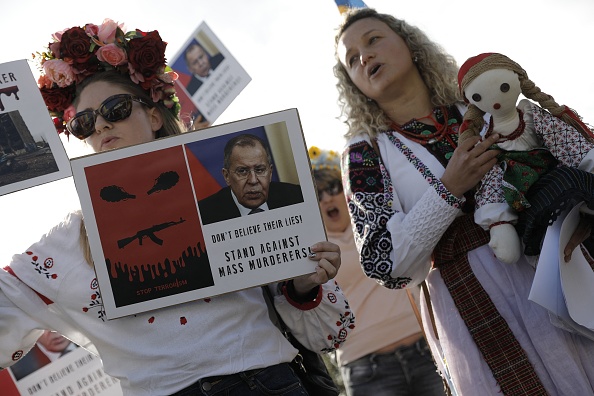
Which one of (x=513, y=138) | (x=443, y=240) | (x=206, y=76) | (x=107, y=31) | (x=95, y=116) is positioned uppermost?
(x=206, y=76)

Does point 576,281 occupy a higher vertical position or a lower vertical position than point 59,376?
lower

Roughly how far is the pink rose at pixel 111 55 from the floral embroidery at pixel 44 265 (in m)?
0.88

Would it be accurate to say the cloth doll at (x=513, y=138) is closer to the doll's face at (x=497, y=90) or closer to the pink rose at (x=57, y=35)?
the doll's face at (x=497, y=90)

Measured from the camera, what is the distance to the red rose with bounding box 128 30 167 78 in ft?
11.2

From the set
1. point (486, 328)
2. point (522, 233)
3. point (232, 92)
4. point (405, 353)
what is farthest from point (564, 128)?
point (232, 92)

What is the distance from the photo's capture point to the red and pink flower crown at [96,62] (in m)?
3.35

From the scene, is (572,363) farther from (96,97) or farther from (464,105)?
(96,97)

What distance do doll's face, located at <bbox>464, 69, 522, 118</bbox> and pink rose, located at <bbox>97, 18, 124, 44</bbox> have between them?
57.8 inches

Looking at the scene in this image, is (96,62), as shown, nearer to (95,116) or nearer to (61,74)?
(61,74)

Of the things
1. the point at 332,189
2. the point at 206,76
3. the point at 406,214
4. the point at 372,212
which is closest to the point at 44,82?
the point at 372,212

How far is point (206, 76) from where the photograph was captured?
6230 mm

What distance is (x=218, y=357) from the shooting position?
2.72 meters

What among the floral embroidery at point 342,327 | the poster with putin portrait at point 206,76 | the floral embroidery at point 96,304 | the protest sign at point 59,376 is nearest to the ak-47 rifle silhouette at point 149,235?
the floral embroidery at point 96,304

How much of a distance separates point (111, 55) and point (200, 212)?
92cm
